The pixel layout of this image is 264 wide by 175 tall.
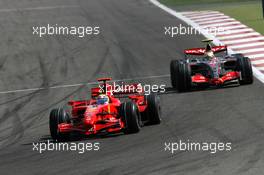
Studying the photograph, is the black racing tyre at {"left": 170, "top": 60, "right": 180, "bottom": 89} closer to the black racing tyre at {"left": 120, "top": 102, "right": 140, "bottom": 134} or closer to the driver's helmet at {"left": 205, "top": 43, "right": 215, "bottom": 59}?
the driver's helmet at {"left": 205, "top": 43, "right": 215, "bottom": 59}

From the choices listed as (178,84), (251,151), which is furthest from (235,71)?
(251,151)

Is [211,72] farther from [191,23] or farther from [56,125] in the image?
[191,23]


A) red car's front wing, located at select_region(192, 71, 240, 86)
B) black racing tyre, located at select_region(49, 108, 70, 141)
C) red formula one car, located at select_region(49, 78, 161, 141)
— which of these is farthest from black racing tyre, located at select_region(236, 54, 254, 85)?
black racing tyre, located at select_region(49, 108, 70, 141)

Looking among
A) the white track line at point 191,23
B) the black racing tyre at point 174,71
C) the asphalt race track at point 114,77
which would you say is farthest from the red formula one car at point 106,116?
the white track line at point 191,23

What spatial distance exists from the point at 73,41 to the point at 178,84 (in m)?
11.8

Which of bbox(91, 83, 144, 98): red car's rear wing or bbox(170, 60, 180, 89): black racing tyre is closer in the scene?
bbox(91, 83, 144, 98): red car's rear wing

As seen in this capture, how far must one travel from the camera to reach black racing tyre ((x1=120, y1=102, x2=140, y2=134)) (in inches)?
730

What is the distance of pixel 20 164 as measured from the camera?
16.4 m

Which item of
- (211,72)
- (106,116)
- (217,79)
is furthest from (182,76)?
(106,116)

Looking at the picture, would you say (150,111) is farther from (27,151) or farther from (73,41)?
(73,41)

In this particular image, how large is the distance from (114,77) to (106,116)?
9.28 metres

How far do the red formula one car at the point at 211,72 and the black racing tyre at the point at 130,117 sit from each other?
5.62 metres

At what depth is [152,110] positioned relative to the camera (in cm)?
1953

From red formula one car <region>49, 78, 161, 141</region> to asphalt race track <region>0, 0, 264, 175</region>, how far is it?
1.05 feet
